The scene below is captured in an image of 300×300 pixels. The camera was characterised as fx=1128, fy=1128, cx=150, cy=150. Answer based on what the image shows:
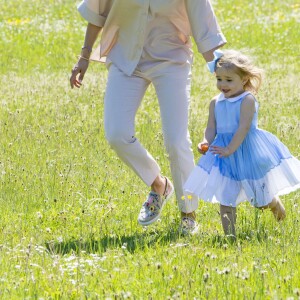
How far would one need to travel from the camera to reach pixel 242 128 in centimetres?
746

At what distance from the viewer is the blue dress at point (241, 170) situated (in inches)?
296

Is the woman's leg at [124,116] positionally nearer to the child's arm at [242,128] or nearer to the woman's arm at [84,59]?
the woman's arm at [84,59]

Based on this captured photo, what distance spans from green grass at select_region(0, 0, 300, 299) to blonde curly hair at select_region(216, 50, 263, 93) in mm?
915

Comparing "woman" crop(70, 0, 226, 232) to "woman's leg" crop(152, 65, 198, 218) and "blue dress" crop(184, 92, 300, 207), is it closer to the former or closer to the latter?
"woman's leg" crop(152, 65, 198, 218)

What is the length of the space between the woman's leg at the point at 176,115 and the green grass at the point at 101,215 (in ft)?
1.33

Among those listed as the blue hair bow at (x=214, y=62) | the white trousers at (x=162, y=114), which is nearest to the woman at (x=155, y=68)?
the white trousers at (x=162, y=114)

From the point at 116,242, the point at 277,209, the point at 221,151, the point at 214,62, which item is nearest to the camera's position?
the point at 221,151

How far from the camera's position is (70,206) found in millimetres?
8477

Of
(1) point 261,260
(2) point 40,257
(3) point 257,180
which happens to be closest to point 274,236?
(3) point 257,180

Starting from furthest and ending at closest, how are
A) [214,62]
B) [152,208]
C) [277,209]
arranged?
[152,208] → [277,209] → [214,62]

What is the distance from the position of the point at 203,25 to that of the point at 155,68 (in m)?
0.44

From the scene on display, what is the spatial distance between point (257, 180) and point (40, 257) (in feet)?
5.38

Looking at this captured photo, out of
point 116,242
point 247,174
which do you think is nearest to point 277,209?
point 247,174

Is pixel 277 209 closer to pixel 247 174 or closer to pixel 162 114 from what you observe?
pixel 247 174
